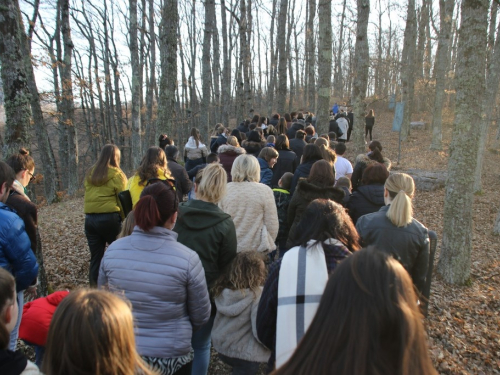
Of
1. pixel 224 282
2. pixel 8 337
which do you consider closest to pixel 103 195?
pixel 224 282

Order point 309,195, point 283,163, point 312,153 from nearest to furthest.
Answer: point 309,195 → point 312,153 → point 283,163

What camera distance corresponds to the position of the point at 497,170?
16.7 m

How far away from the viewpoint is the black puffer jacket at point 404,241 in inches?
135

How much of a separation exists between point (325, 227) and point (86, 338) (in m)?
1.50

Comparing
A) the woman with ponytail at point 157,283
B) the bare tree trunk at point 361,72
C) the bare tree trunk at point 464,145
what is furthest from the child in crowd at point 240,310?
the bare tree trunk at point 361,72

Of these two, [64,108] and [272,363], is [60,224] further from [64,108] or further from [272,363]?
[64,108]

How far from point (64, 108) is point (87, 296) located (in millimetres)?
19115

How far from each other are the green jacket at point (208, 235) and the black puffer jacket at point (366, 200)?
7.48 feet

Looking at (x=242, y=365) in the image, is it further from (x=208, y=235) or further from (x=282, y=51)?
(x=282, y=51)

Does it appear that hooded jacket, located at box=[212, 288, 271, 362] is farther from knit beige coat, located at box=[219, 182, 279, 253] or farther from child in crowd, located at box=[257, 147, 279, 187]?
child in crowd, located at box=[257, 147, 279, 187]

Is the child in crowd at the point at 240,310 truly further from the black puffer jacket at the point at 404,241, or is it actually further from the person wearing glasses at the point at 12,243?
the person wearing glasses at the point at 12,243

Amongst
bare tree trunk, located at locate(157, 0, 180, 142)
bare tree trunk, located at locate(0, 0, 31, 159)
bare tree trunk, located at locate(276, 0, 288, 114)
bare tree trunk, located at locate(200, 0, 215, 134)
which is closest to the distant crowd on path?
bare tree trunk, located at locate(0, 0, 31, 159)

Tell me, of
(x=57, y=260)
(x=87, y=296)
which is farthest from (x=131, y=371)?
(x=57, y=260)

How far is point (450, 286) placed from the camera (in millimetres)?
5953
